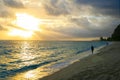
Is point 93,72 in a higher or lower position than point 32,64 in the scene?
higher

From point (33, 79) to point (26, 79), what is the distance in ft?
2.56

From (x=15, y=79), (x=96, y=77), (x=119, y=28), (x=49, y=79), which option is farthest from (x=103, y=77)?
(x=119, y=28)

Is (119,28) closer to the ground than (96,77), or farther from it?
farther from it

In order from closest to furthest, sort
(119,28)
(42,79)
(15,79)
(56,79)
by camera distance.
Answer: (56,79) < (42,79) < (15,79) < (119,28)

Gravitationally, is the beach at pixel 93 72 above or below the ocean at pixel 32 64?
above

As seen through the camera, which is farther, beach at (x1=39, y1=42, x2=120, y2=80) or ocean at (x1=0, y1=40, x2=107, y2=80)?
ocean at (x1=0, y1=40, x2=107, y2=80)

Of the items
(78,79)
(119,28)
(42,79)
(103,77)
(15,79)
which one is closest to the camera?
(103,77)

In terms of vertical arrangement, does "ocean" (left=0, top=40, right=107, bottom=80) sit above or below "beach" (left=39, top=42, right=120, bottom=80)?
below

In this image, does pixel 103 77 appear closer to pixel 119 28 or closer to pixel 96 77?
pixel 96 77

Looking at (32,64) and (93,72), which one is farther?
(32,64)

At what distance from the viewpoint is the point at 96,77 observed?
14.8 metres

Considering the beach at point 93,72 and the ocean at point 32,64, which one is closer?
the beach at point 93,72

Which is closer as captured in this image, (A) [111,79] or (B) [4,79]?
(A) [111,79]

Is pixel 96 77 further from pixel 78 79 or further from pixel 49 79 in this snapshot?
pixel 49 79
